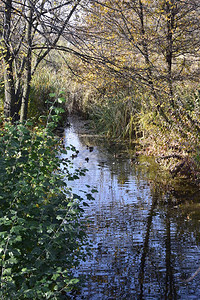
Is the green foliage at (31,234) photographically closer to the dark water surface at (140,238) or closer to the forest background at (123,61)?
the forest background at (123,61)

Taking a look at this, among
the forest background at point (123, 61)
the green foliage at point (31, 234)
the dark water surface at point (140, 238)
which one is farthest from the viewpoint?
the forest background at point (123, 61)

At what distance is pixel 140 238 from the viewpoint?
489 centimetres

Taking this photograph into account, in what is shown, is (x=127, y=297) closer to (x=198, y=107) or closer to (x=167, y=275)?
(x=167, y=275)

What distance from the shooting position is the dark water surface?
3.74 m

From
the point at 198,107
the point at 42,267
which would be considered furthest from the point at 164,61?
the point at 42,267

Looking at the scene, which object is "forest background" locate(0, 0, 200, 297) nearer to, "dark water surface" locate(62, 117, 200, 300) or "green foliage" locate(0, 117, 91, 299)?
"green foliage" locate(0, 117, 91, 299)

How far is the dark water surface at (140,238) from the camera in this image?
3.74m

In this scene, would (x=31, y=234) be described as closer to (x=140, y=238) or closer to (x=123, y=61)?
(x=140, y=238)

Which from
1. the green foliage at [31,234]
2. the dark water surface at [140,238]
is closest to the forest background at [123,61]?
the green foliage at [31,234]

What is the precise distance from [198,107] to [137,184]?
195 centimetres

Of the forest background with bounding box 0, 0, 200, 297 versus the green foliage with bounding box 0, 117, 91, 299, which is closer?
the green foliage with bounding box 0, 117, 91, 299

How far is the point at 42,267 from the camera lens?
2.84 m

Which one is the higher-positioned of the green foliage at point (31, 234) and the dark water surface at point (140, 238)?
the green foliage at point (31, 234)

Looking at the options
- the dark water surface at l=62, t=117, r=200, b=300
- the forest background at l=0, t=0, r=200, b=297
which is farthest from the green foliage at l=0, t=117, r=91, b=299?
the dark water surface at l=62, t=117, r=200, b=300
